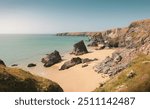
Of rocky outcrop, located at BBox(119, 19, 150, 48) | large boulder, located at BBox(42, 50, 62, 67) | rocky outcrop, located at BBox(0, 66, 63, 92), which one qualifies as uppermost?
rocky outcrop, located at BBox(0, 66, 63, 92)

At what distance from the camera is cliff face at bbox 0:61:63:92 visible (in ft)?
43.1

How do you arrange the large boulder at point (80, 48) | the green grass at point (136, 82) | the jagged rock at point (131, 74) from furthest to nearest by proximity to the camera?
the large boulder at point (80, 48) → the jagged rock at point (131, 74) → the green grass at point (136, 82)

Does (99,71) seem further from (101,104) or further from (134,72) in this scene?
(101,104)

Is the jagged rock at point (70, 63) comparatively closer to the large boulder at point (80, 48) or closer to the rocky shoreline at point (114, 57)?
the rocky shoreline at point (114, 57)

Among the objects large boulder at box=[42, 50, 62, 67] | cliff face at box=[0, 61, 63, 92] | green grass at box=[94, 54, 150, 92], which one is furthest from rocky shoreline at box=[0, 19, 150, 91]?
cliff face at box=[0, 61, 63, 92]

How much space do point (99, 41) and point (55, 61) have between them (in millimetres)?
62879

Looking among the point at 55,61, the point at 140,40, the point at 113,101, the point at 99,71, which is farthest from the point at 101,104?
the point at 140,40

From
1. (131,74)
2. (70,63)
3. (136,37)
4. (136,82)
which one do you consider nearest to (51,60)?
(70,63)

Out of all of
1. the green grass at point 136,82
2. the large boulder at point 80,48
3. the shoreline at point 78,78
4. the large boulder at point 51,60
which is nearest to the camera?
the green grass at point 136,82

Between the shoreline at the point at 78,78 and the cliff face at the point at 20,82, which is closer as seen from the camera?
the cliff face at the point at 20,82

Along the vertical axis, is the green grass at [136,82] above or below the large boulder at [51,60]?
above

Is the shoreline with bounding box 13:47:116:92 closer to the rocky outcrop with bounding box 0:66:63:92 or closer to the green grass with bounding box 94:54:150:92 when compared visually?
the rocky outcrop with bounding box 0:66:63:92

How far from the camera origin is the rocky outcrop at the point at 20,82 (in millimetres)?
13148

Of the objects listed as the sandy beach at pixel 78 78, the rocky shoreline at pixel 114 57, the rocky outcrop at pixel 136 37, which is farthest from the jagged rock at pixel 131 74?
the rocky outcrop at pixel 136 37
